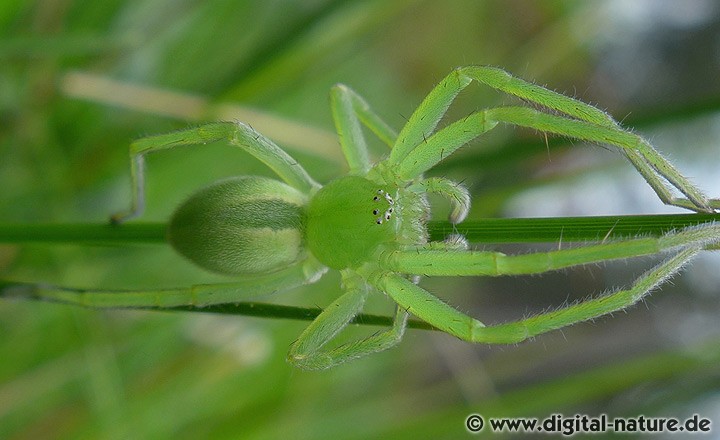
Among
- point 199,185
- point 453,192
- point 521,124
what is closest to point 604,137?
point 521,124

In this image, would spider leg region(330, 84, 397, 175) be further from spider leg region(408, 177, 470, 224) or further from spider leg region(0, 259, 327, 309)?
spider leg region(0, 259, 327, 309)

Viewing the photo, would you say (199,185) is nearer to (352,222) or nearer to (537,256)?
(352,222)

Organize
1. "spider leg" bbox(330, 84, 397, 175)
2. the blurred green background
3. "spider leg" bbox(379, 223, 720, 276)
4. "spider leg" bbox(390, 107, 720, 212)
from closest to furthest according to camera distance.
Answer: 1. "spider leg" bbox(379, 223, 720, 276)
2. "spider leg" bbox(390, 107, 720, 212)
3. "spider leg" bbox(330, 84, 397, 175)
4. the blurred green background

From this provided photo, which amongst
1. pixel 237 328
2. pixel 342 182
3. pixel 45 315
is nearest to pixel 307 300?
pixel 237 328

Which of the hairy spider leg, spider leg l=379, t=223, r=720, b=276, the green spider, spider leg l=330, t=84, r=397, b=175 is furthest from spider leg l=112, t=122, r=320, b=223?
spider leg l=379, t=223, r=720, b=276

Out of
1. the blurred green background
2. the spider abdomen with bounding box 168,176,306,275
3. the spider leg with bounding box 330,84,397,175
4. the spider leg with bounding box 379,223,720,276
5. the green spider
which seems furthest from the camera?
the blurred green background

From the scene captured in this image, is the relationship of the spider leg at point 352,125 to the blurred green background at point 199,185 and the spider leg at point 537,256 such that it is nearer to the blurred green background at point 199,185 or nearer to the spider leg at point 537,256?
the blurred green background at point 199,185
